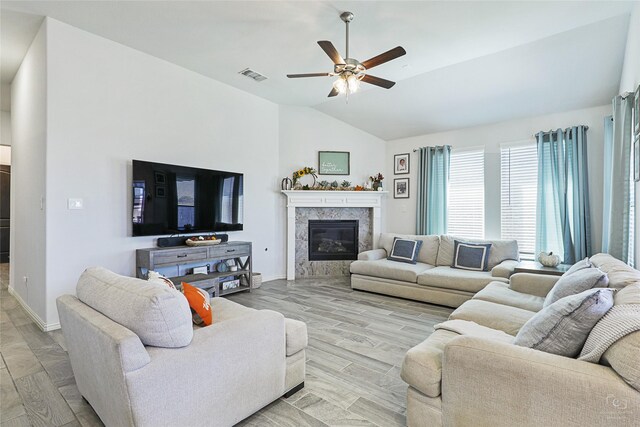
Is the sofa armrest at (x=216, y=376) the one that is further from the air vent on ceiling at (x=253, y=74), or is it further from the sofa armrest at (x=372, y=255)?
the air vent on ceiling at (x=253, y=74)

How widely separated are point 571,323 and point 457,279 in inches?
103

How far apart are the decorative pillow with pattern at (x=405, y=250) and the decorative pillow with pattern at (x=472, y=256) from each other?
56 cm

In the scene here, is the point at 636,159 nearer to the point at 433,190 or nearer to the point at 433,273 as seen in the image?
the point at 433,273

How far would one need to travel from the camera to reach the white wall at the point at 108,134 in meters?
3.14

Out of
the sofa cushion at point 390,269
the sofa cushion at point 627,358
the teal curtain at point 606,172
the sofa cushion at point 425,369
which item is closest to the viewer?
the sofa cushion at point 627,358

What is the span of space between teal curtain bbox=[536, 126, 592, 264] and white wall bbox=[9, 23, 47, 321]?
593cm

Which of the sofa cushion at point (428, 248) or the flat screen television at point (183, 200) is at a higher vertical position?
the flat screen television at point (183, 200)

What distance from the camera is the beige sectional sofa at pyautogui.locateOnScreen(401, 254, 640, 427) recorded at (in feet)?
3.74

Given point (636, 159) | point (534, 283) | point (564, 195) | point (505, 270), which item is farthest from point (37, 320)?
point (564, 195)

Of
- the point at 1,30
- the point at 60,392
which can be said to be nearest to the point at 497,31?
the point at 60,392

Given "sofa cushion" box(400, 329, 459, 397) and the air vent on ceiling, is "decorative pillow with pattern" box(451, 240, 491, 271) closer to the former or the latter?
"sofa cushion" box(400, 329, 459, 397)

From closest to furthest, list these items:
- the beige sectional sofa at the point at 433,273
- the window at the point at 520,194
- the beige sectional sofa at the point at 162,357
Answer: the beige sectional sofa at the point at 162,357
the beige sectional sofa at the point at 433,273
the window at the point at 520,194

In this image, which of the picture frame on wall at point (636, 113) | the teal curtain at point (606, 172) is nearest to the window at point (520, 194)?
the teal curtain at point (606, 172)

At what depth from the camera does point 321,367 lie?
2438 mm
